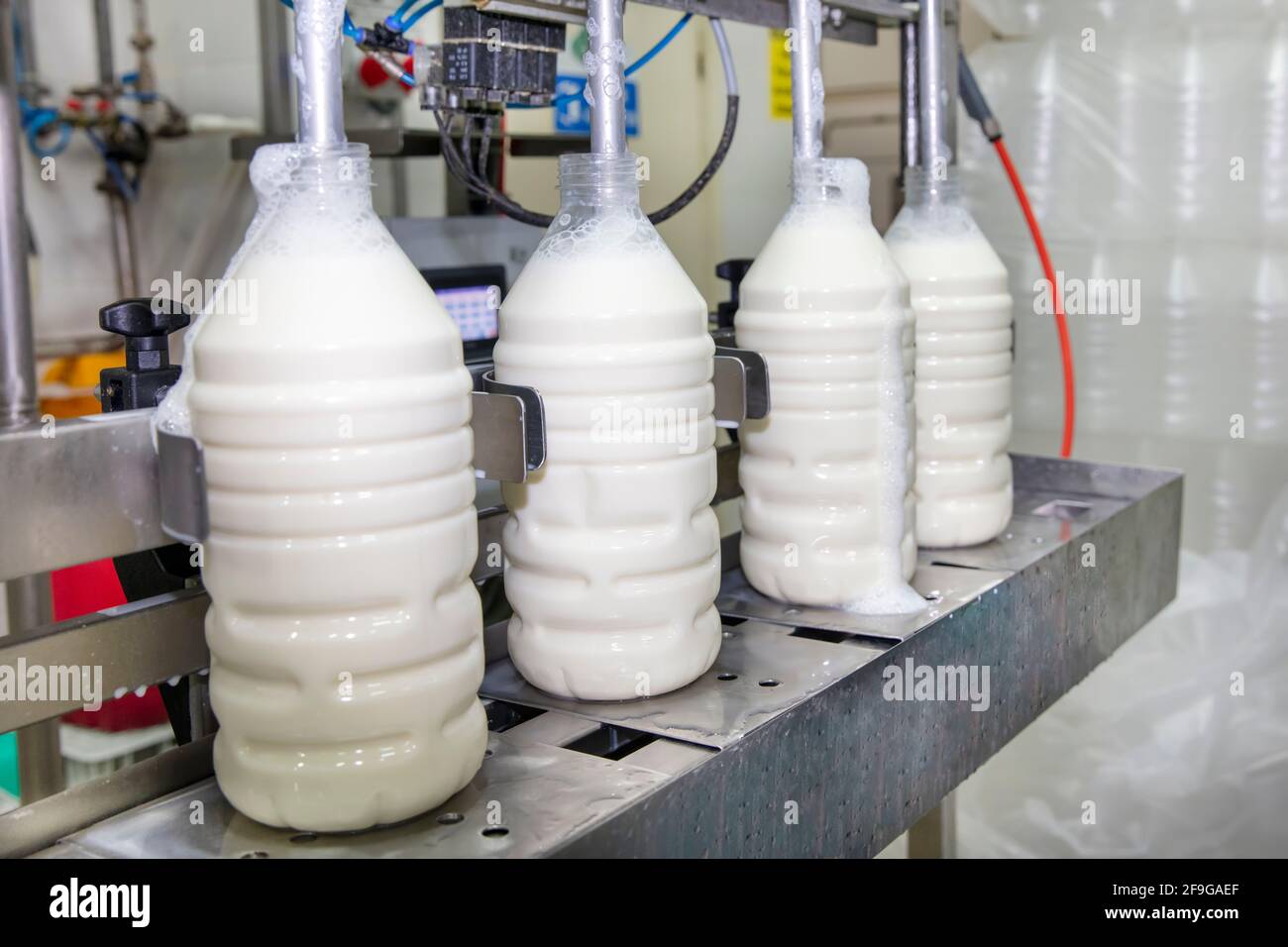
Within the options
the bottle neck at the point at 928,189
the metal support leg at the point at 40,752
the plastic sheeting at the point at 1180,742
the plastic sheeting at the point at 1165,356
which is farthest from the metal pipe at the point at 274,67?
the plastic sheeting at the point at 1180,742

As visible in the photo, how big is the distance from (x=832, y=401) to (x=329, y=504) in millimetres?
510

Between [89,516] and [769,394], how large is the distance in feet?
1.78

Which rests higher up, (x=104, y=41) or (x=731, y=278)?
(x=104, y=41)

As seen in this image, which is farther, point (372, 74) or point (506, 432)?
point (372, 74)

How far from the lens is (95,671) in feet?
2.53

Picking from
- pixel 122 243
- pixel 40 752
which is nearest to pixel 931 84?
pixel 40 752

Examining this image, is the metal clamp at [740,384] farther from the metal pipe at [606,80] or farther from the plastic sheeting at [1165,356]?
the plastic sheeting at [1165,356]

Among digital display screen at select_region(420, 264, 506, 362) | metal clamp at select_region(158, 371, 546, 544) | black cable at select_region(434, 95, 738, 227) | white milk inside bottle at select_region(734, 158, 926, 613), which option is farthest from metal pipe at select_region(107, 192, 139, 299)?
metal clamp at select_region(158, 371, 546, 544)

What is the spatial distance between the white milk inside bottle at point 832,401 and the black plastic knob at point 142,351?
18.8 inches

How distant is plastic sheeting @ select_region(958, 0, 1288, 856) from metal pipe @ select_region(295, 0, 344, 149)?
1652 mm

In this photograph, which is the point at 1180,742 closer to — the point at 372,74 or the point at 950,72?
the point at 950,72

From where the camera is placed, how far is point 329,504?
662 mm

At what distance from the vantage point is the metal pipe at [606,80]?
2.90 ft
